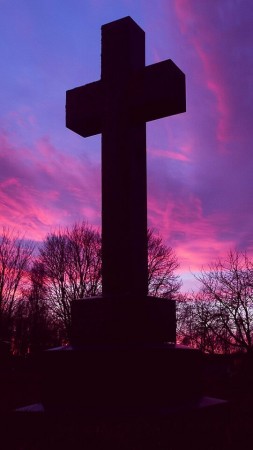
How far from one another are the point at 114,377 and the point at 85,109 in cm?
343

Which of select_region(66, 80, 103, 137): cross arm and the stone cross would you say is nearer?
the stone cross

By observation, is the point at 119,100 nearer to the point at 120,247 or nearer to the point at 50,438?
the point at 120,247

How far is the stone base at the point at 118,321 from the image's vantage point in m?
4.41

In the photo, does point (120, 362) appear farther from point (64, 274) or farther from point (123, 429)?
point (64, 274)

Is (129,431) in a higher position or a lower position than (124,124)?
lower

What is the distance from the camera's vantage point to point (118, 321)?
4414 mm

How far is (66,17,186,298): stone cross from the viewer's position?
16.2ft

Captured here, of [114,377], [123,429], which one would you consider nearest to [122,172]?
[114,377]

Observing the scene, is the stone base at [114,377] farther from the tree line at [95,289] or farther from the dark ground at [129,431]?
the tree line at [95,289]

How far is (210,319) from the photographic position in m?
25.0

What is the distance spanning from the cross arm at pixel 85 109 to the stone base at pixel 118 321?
250cm

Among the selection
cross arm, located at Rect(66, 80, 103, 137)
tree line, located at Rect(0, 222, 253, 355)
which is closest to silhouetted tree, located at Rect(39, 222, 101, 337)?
tree line, located at Rect(0, 222, 253, 355)

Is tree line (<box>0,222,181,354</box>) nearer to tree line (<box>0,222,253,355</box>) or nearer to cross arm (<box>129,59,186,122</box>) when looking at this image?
tree line (<box>0,222,253,355</box>)

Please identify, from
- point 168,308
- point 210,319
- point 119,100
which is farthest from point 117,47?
point 210,319
